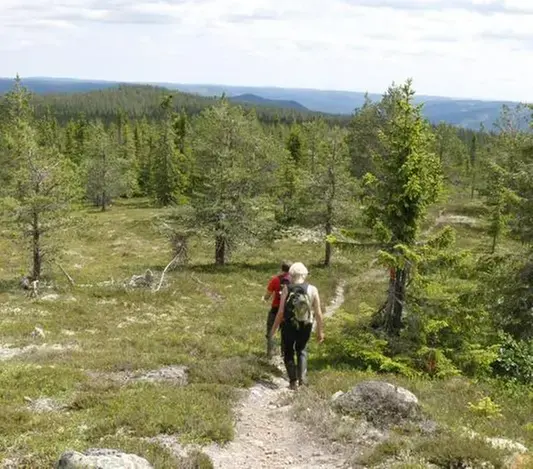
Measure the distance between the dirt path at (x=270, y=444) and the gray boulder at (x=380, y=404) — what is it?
42.5 inches

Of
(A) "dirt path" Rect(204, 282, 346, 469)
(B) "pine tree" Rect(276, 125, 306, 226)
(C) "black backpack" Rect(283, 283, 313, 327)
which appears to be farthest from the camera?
(B) "pine tree" Rect(276, 125, 306, 226)

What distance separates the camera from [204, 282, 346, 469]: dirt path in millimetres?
9383

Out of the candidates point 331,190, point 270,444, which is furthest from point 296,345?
point 331,190

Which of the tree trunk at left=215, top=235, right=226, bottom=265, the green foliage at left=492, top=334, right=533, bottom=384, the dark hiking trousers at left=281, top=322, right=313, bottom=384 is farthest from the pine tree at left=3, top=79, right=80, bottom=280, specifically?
the green foliage at left=492, top=334, right=533, bottom=384

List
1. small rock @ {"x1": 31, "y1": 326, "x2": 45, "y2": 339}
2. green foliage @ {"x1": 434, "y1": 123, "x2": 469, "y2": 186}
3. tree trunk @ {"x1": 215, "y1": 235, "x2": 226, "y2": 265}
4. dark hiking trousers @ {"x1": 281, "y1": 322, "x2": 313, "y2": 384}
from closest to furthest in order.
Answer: dark hiking trousers @ {"x1": 281, "y1": 322, "x2": 313, "y2": 384}, small rock @ {"x1": 31, "y1": 326, "x2": 45, "y2": 339}, tree trunk @ {"x1": 215, "y1": 235, "x2": 226, "y2": 265}, green foliage @ {"x1": 434, "y1": 123, "x2": 469, "y2": 186}

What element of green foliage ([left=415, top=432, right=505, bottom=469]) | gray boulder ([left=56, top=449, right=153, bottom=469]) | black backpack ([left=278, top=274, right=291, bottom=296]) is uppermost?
black backpack ([left=278, top=274, right=291, bottom=296])

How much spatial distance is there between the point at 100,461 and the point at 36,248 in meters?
24.8

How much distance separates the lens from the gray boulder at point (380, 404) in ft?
35.1

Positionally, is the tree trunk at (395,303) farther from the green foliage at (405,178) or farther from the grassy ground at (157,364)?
the green foliage at (405,178)

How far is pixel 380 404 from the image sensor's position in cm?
1092

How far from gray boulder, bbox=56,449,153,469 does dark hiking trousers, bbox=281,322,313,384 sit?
517 centimetres

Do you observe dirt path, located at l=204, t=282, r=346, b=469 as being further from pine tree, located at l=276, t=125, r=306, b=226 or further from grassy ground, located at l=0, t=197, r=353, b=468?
pine tree, located at l=276, t=125, r=306, b=226

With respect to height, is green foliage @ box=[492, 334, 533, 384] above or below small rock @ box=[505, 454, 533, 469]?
below

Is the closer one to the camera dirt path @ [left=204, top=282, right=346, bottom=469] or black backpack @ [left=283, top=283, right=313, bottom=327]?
dirt path @ [left=204, top=282, right=346, bottom=469]
